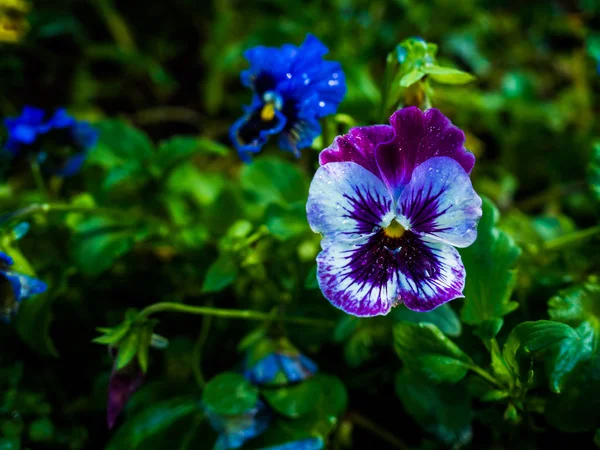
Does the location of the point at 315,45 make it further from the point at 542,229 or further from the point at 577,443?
the point at 577,443

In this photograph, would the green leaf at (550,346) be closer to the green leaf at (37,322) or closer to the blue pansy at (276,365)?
the blue pansy at (276,365)

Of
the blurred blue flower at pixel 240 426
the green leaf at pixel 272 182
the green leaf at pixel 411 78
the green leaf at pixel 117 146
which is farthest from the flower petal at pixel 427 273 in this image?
the green leaf at pixel 117 146

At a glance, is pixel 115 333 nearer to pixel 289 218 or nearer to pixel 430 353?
pixel 289 218

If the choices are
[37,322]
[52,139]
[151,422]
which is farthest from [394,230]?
[52,139]

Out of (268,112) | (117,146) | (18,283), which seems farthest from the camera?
(117,146)

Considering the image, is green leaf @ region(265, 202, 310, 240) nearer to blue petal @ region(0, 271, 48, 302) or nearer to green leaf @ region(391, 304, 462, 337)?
green leaf @ region(391, 304, 462, 337)
